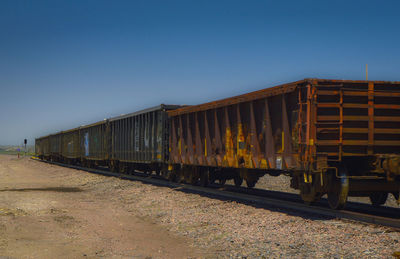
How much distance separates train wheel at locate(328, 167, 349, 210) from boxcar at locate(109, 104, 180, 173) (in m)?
9.51

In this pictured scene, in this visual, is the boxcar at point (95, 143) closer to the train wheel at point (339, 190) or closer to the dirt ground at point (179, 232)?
the dirt ground at point (179, 232)

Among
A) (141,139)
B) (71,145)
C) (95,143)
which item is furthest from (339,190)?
(71,145)

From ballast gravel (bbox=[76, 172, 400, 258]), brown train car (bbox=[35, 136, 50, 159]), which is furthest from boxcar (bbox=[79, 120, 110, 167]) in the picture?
brown train car (bbox=[35, 136, 50, 159])

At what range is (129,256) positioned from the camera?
7.39m

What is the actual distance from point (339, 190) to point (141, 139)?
43.3 ft

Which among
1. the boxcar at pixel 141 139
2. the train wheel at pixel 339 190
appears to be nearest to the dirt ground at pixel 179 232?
the train wheel at pixel 339 190

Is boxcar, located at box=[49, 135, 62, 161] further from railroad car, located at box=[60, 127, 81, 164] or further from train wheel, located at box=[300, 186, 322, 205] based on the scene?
train wheel, located at box=[300, 186, 322, 205]

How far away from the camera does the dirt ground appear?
716 centimetres

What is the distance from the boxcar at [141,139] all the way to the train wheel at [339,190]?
951 centimetres

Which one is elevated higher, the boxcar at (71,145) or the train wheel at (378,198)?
the boxcar at (71,145)

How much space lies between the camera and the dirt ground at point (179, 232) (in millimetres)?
7163

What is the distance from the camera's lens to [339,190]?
32.0 ft

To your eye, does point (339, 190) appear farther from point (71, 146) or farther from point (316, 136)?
point (71, 146)

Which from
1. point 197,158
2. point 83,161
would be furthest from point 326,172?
point 83,161
